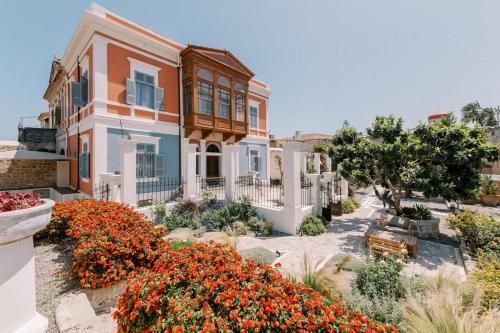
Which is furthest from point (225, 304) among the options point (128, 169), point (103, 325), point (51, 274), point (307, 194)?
point (307, 194)

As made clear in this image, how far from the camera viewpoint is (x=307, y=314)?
6.80 feet

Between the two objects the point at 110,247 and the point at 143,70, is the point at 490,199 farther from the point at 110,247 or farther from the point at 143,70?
the point at 143,70

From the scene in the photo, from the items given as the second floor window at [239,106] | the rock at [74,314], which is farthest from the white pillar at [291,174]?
the second floor window at [239,106]

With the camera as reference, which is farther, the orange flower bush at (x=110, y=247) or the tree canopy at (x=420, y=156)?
the tree canopy at (x=420, y=156)

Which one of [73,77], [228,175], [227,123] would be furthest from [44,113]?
[228,175]

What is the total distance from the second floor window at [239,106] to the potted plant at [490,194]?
16.3 meters

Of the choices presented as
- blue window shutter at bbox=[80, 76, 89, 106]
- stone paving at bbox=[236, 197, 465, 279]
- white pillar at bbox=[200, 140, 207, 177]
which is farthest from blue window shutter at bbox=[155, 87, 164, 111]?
stone paving at bbox=[236, 197, 465, 279]

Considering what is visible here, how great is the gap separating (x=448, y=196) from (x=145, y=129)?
13.0m

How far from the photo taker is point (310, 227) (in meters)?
7.96

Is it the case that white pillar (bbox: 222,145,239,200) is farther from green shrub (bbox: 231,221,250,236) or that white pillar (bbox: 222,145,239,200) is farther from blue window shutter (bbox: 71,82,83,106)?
blue window shutter (bbox: 71,82,83,106)

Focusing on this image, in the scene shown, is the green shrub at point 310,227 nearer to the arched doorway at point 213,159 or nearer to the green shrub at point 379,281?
the green shrub at point 379,281

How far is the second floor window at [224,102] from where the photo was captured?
1305 cm

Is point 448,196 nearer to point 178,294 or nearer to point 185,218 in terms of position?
point 178,294

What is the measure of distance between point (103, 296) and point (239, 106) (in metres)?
12.7
